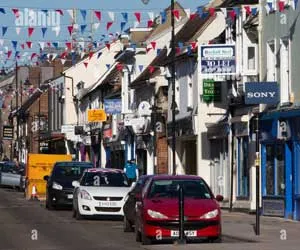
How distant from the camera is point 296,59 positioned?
96.7 feet

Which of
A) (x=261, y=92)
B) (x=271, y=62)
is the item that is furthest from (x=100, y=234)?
(x=271, y=62)

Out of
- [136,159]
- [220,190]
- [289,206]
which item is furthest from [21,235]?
[136,159]

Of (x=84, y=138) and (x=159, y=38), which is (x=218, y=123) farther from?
(x=84, y=138)

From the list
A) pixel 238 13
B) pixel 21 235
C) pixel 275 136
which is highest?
pixel 238 13

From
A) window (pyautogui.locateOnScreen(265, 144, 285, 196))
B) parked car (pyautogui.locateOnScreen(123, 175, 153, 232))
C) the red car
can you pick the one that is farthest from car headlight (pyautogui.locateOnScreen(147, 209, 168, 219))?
window (pyautogui.locateOnScreen(265, 144, 285, 196))

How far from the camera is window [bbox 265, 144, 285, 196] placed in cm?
3072

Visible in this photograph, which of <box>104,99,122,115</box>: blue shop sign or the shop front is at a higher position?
<box>104,99,122,115</box>: blue shop sign

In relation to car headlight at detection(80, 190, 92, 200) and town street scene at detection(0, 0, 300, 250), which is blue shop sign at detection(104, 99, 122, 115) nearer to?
town street scene at detection(0, 0, 300, 250)

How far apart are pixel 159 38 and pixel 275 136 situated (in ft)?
78.1

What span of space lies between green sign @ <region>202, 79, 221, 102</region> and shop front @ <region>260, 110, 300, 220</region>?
199 inches

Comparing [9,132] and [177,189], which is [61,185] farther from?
[9,132]

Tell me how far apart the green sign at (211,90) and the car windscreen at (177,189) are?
587 inches

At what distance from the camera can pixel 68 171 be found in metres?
37.3

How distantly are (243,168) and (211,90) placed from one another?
12.8 feet
